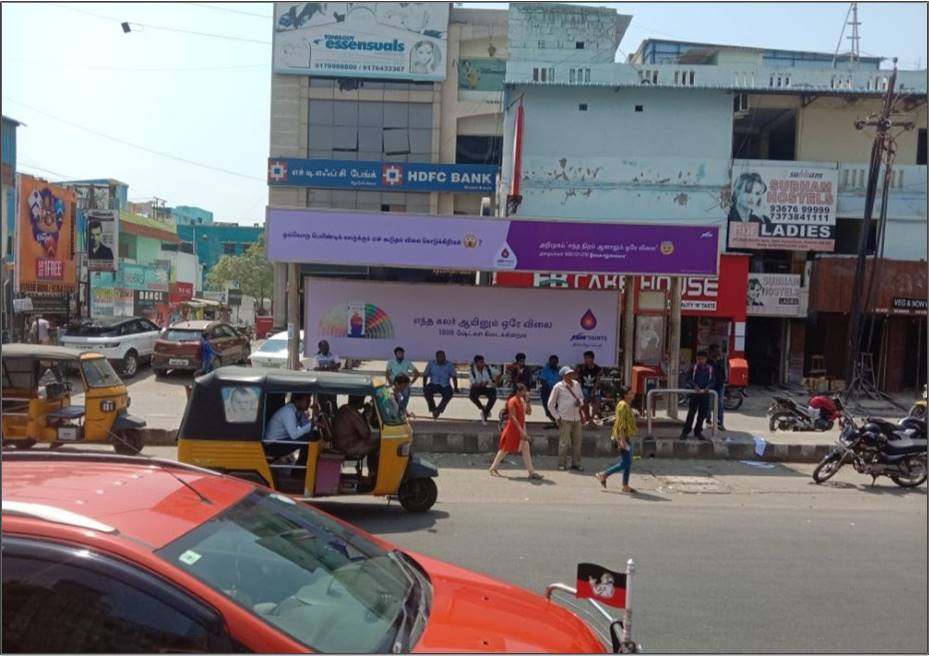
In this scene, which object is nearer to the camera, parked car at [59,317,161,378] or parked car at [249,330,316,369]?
parked car at [249,330,316,369]

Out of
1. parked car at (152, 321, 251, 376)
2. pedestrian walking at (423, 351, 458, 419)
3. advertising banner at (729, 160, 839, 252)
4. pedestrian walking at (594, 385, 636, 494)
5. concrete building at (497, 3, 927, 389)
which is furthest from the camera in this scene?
concrete building at (497, 3, 927, 389)

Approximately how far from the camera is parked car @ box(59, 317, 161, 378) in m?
19.7

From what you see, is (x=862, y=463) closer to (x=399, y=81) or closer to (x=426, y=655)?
(x=426, y=655)

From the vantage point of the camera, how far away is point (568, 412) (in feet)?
37.4

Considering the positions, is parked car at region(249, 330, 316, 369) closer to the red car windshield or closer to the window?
the red car windshield

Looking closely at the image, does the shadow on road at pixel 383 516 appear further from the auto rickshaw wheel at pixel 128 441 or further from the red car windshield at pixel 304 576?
the red car windshield at pixel 304 576

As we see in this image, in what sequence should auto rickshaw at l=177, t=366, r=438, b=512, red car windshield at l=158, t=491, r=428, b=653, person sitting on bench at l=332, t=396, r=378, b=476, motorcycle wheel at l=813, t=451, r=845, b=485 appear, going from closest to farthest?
red car windshield at l=158, t=491, r=428, b=653
auto rickshaw at l=177, t=366, r=438, b=512
person sitting on bench at l=332, t=396, r=378, b=476
motorcycle wheel at l=813, t=451, r=845, b=485

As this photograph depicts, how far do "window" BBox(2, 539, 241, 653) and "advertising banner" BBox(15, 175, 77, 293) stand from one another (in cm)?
2561

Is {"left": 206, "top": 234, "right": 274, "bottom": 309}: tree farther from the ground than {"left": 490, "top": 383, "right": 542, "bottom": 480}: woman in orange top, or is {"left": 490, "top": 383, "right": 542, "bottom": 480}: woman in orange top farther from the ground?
{"left": 206, "top": 234, "right": 274, "bottom": 309}: tree

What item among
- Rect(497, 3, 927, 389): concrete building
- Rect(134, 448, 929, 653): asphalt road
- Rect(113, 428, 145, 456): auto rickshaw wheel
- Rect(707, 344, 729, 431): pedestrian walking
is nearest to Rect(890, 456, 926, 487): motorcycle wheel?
Answer: Rect(134, 448, 929, 653): asphalt road

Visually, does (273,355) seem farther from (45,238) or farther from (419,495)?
(419,495)

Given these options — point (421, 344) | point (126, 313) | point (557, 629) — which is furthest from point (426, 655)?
point (126, 313)

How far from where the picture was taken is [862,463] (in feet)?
35.6

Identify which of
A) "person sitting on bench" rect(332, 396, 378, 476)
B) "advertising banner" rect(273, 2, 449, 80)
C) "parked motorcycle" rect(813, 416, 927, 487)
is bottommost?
"parked motorcycle" rect(813, 416, 927, 487)
